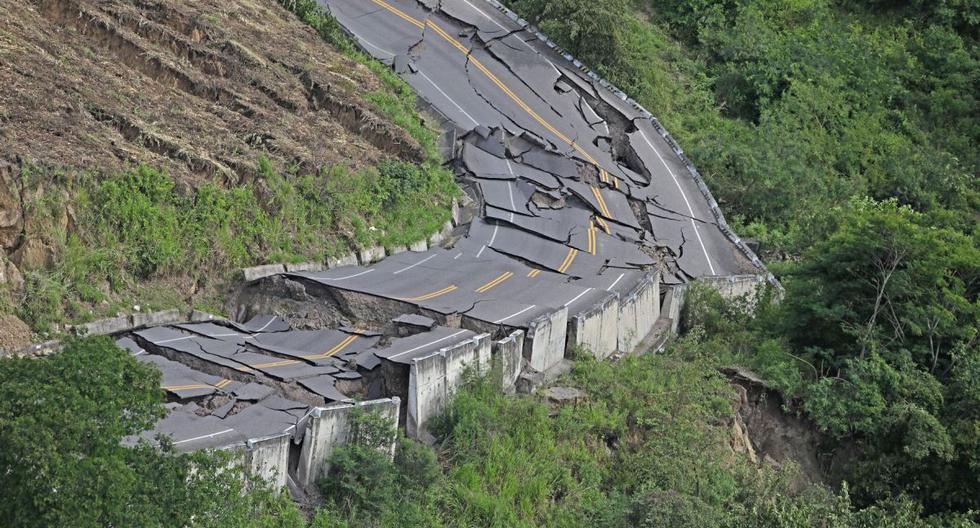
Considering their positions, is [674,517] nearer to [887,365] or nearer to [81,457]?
[887,365]

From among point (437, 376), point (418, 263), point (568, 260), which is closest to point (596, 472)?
point (437, 376)

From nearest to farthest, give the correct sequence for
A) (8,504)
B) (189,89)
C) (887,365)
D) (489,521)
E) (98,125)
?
(8,504), (489,521), (98,125), (887,365), (189,89)

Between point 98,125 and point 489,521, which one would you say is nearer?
point 489,521

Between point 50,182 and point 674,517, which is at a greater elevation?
point 50,182

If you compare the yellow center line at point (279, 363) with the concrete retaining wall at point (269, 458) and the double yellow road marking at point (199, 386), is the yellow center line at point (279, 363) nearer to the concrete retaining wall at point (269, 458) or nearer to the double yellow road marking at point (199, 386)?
the double yellow road marking at point (199, 386)

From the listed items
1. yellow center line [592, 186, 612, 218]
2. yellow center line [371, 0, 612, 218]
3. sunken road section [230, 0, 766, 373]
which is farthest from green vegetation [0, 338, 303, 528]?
yellow center line [371, 0, 612, 218]

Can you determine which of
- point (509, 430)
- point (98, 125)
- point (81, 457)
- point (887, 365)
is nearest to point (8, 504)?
point (81, 457)
